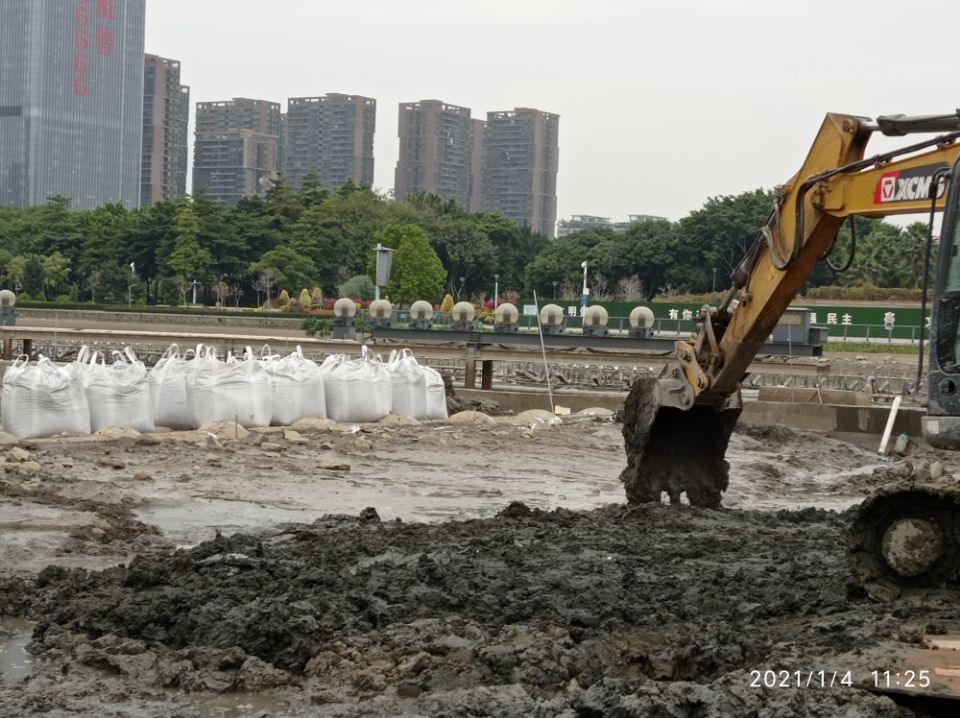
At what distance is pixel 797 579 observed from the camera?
8.55 m

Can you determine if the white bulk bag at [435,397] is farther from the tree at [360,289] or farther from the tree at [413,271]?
the tree at [413,271]

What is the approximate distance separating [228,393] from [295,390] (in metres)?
1.13

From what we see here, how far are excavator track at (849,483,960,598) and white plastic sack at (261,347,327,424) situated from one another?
11.1m

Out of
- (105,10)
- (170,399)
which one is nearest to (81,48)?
(105,10)

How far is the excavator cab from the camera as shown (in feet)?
24.8

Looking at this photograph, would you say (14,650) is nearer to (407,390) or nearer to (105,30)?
(407,390)

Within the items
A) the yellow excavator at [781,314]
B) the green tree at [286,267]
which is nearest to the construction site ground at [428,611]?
the yellow excavator at [781,314]

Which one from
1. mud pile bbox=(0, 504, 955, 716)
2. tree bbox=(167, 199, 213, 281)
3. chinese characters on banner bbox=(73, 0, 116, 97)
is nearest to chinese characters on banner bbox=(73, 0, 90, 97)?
chinese characters on banner bbox=(73, 0, 116, 97)

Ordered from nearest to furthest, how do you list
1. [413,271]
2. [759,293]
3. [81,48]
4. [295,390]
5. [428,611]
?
[428,611], [759,293], [295,390], [413,271], [81,48]

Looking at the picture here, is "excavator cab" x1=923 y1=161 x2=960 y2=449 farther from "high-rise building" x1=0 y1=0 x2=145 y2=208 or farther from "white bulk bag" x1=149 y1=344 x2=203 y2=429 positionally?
"high-rise building" x1=0 y1=0 x2=145 y2=208

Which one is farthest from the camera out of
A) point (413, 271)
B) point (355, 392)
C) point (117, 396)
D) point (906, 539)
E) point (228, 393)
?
→ point (413, 271)

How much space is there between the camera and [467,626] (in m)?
7.47

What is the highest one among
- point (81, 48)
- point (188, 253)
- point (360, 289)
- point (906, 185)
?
point (81, 48)

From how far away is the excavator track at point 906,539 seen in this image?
298 inches
